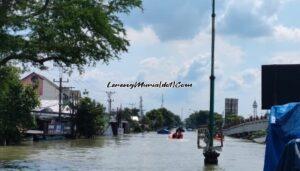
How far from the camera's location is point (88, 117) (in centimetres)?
8588

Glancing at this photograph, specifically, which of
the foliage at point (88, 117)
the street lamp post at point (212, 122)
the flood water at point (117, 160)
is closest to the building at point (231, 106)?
the foliage at point (88, 117)

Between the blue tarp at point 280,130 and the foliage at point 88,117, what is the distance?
79.2 meters

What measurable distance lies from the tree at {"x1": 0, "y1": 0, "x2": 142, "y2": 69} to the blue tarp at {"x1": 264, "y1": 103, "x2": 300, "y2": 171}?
12.1 meters

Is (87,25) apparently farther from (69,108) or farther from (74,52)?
(69,108)

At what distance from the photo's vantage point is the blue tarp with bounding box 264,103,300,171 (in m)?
6.13

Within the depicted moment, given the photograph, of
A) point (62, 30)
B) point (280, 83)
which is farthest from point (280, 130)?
point (62, 30)

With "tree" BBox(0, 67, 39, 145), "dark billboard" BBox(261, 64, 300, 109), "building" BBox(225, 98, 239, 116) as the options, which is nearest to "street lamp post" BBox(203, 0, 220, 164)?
"dark billboard" BBox(261, 64, 300, 109)

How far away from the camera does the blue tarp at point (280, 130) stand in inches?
241

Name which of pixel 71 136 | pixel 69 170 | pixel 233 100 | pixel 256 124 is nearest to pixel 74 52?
pixel 69 170

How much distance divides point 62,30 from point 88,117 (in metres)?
67.7

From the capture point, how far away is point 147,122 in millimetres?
191500

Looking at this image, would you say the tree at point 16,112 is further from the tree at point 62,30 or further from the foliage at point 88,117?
the tree at point 62,30

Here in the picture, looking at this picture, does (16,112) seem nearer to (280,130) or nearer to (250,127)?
(280,130)

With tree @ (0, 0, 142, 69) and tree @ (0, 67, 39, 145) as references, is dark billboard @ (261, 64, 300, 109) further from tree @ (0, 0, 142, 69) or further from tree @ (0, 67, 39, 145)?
tree @ (0, 67, 39, 145)
